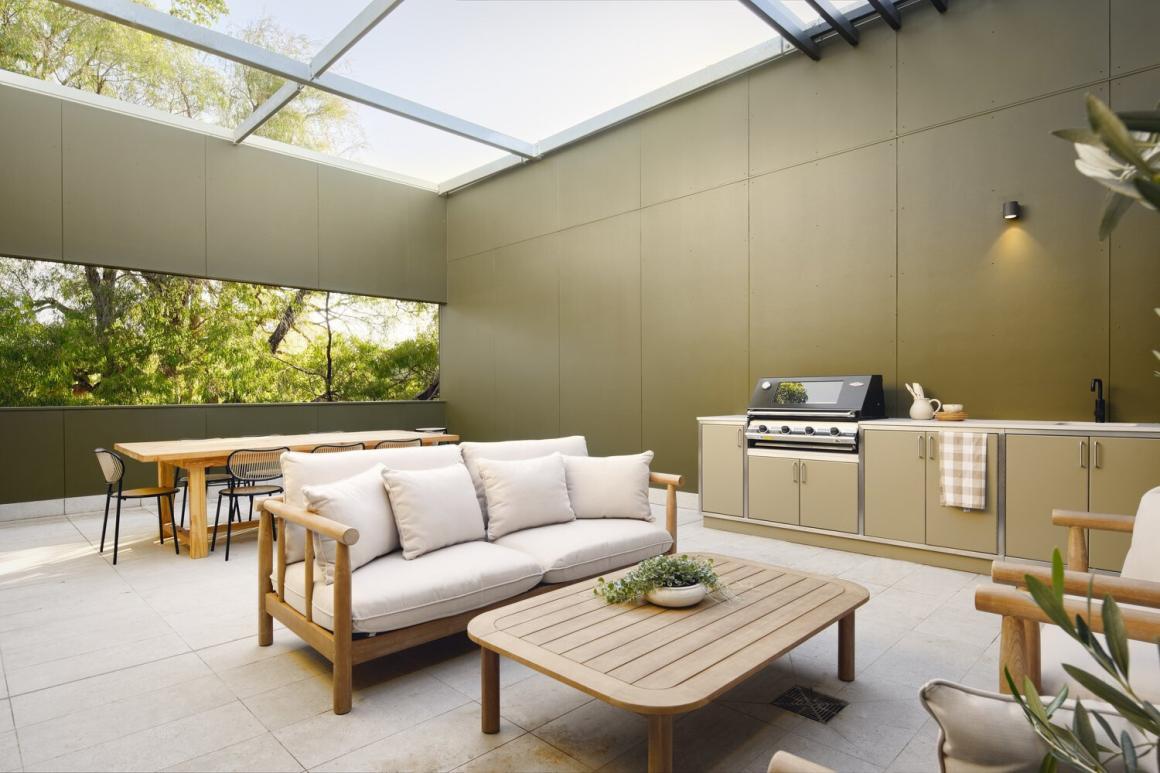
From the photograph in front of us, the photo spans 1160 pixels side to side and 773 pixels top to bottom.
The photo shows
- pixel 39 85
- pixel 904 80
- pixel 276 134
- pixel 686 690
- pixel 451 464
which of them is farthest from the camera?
pixel 276 134

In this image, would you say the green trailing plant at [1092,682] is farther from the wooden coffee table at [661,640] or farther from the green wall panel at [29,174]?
the green wall panel at [29,174]

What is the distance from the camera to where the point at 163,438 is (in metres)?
7.03

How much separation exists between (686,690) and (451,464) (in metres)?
2.06

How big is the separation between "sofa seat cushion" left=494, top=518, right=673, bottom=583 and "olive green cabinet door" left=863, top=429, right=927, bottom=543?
71.5 inches

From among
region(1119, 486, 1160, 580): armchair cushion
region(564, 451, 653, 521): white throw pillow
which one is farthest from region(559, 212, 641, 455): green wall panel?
region(1119, 486, 1160, 580): armchair cushion

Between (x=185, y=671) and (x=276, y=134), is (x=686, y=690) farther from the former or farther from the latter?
(x=276, y=134)

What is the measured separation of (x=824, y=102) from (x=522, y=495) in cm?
433

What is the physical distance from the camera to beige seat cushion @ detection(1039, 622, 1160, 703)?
1.67 m

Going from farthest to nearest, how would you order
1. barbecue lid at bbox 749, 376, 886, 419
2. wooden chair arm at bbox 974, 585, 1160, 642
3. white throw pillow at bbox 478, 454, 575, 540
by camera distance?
barbecue lid at bbox 749, 376, 886, 419
white throw pillow at bbox 478, 454, 575, 540
wooden chair arm at bbox 974, 585, 1160, 642

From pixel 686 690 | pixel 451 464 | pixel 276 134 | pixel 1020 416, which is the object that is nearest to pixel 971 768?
pixel 686 690

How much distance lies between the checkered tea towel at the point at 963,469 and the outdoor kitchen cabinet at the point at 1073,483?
15 cm

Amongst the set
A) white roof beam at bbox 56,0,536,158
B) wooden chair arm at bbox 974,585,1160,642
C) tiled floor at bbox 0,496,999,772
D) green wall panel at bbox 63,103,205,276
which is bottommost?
tiled floor at bbox 0,496,999,772

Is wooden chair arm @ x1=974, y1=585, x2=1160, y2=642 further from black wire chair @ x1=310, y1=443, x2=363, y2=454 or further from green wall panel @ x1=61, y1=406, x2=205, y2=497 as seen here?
green wall panel @ x1=61, y1=406, x2=205, y2=497

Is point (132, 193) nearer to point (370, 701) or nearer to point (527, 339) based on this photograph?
point (527, 339)
